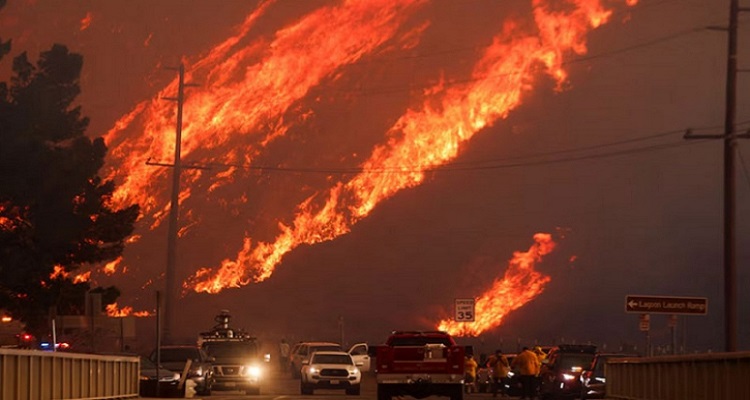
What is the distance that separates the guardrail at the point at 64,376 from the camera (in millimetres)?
25781

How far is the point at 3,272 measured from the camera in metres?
75.8

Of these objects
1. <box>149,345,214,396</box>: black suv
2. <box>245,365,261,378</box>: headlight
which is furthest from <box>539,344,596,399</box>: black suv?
<box>149,345,214,396</box>: black suv

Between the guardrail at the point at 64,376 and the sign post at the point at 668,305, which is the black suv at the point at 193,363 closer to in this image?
the guardrail at the point at 64,376

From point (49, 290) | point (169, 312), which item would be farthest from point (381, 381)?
point (49, 290)

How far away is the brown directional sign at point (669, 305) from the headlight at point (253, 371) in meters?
15.7

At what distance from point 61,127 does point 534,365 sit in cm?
3895

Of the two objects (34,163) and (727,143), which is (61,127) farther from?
(727,143)

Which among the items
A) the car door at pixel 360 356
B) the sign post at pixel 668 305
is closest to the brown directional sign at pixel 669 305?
the sign post at pixel 668 305

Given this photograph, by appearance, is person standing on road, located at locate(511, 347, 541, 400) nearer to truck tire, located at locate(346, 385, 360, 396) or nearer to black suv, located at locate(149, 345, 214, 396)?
truck tire, located at locate(346, 385, 360, 396)

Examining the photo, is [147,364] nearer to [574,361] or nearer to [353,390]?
[353,390]

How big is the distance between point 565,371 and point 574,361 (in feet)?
1.59

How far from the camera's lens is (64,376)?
30.4 meters

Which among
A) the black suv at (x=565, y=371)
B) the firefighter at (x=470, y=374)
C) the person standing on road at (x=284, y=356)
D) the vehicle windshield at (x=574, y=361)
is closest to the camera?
the black suv at (x=565, y=371)

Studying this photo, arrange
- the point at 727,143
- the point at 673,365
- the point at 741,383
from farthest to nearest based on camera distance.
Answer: the point at 727,143 < the point at 673,365 < the point at 741,383
